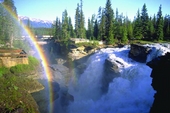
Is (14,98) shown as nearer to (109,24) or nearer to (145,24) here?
(109,24)

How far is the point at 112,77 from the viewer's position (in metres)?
33.3

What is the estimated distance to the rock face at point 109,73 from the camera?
1283 inches

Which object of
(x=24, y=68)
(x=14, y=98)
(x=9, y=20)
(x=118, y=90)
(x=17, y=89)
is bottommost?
(x=118, y=90)

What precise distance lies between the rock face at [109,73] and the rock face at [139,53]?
554 centimetres

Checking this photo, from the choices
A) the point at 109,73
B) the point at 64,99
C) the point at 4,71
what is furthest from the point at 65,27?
the point at 4,71

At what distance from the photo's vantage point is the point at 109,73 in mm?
33844

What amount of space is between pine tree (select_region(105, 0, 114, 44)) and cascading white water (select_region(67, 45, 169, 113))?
13.8m

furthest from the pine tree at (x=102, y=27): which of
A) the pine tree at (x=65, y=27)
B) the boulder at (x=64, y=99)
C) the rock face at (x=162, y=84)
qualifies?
the rock face at (x=162, y=84)

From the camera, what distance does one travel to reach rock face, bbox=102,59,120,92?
107 feet

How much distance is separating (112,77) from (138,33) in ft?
92.5

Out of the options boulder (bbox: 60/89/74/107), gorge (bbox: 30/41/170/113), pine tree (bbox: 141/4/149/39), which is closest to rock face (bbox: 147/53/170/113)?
gorge (bbox: 30/41/170/113)

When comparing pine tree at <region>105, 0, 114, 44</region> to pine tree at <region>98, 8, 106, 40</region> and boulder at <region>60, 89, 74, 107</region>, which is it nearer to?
pine tree at <region>98, 8, 106, 40</region>

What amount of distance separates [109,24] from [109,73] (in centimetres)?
2570

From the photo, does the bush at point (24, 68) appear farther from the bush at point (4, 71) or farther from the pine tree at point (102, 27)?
the pine tree at point (102, 27)
